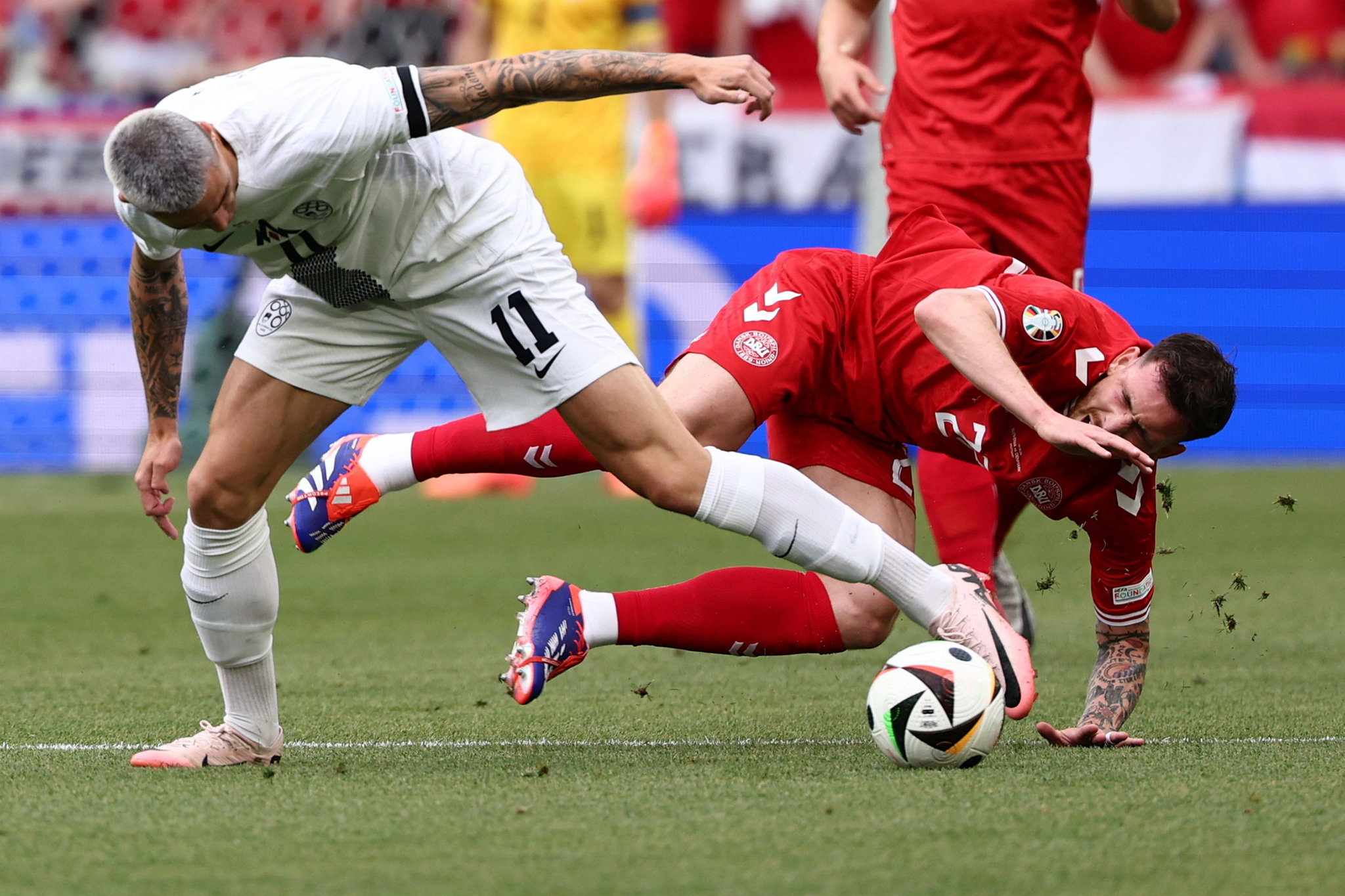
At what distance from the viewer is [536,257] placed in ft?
11.6

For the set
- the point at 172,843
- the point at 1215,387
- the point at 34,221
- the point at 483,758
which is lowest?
the point at 34,221

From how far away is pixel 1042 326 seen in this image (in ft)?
12.1

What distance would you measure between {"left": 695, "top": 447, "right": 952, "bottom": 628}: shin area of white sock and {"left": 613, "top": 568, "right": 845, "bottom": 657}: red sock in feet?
1.33

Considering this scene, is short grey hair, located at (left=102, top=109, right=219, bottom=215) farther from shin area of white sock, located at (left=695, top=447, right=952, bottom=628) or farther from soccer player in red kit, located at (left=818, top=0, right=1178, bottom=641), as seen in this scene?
soccer player in red kit, located at (left=818, top=0, right=1178, bottom=641)

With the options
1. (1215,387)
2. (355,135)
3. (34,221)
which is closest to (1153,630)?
(1215,387)

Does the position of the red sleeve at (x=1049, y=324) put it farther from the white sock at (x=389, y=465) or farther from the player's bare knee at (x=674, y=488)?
the white sock at (x=389, y=465)

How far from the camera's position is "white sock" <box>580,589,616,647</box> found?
3.74 metres

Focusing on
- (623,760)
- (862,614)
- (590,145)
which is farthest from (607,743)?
(590,145)

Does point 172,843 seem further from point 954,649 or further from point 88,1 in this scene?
point 88,1

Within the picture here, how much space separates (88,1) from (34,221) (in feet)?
7.72

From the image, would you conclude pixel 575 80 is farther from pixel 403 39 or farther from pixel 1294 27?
pixel 1294 27

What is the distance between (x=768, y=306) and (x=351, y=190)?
3.73 feet

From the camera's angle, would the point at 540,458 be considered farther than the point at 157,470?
Yes

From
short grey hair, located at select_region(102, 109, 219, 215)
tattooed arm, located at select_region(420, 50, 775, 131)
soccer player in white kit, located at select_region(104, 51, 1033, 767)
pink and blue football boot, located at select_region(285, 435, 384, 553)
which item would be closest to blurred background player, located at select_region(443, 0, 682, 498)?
pink and blue football boot, located at select_region(285, 435, 384, 553)
